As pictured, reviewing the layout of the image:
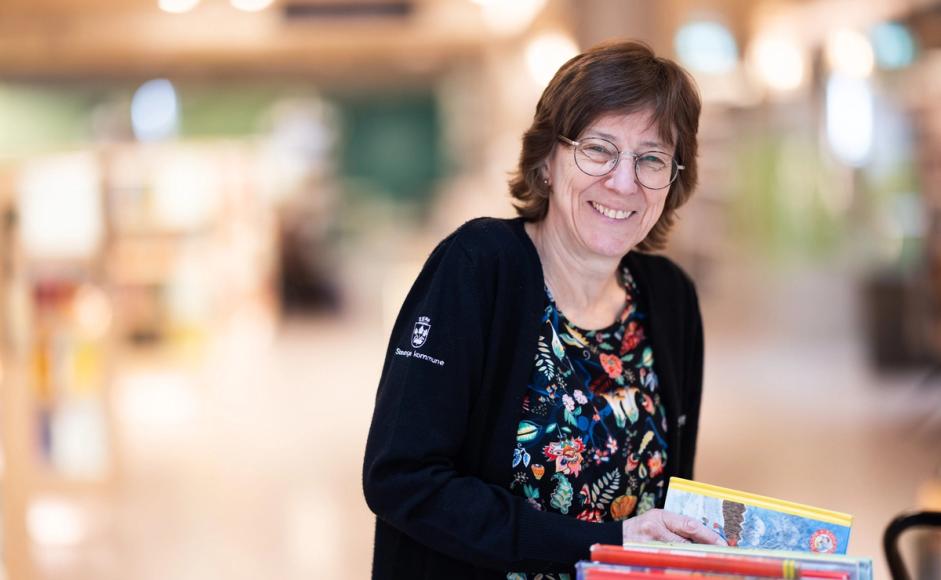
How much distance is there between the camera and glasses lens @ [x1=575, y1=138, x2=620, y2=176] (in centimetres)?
166

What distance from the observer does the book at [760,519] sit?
5.02 feet

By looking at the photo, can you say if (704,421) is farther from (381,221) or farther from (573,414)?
(381,221)

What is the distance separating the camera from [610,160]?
1663 mm

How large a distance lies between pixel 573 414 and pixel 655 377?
0.24 m

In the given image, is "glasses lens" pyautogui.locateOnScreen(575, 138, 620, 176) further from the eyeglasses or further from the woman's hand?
the woman's hand

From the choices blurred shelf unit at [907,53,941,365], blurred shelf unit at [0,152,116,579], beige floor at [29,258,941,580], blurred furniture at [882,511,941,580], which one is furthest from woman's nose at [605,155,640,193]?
blurred shelf unit at [907,53,941,365]

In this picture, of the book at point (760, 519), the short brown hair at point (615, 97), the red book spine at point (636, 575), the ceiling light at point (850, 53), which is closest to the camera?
the red book spine at point (636, 575)

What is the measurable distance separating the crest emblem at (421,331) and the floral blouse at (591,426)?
0.67 ft

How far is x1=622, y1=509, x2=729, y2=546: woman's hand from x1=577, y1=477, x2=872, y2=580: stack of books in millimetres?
28

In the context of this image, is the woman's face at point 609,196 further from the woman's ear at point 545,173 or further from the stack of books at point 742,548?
the stack of books at point 742,548

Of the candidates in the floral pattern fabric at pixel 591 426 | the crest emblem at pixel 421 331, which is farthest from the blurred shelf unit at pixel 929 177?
the crest emblem at pixel 421 331

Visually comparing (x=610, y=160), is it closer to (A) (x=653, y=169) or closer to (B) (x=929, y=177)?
(A) (x=653, y=169)

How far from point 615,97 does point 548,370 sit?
44 centimetres

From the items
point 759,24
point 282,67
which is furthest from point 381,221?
point 759,24
